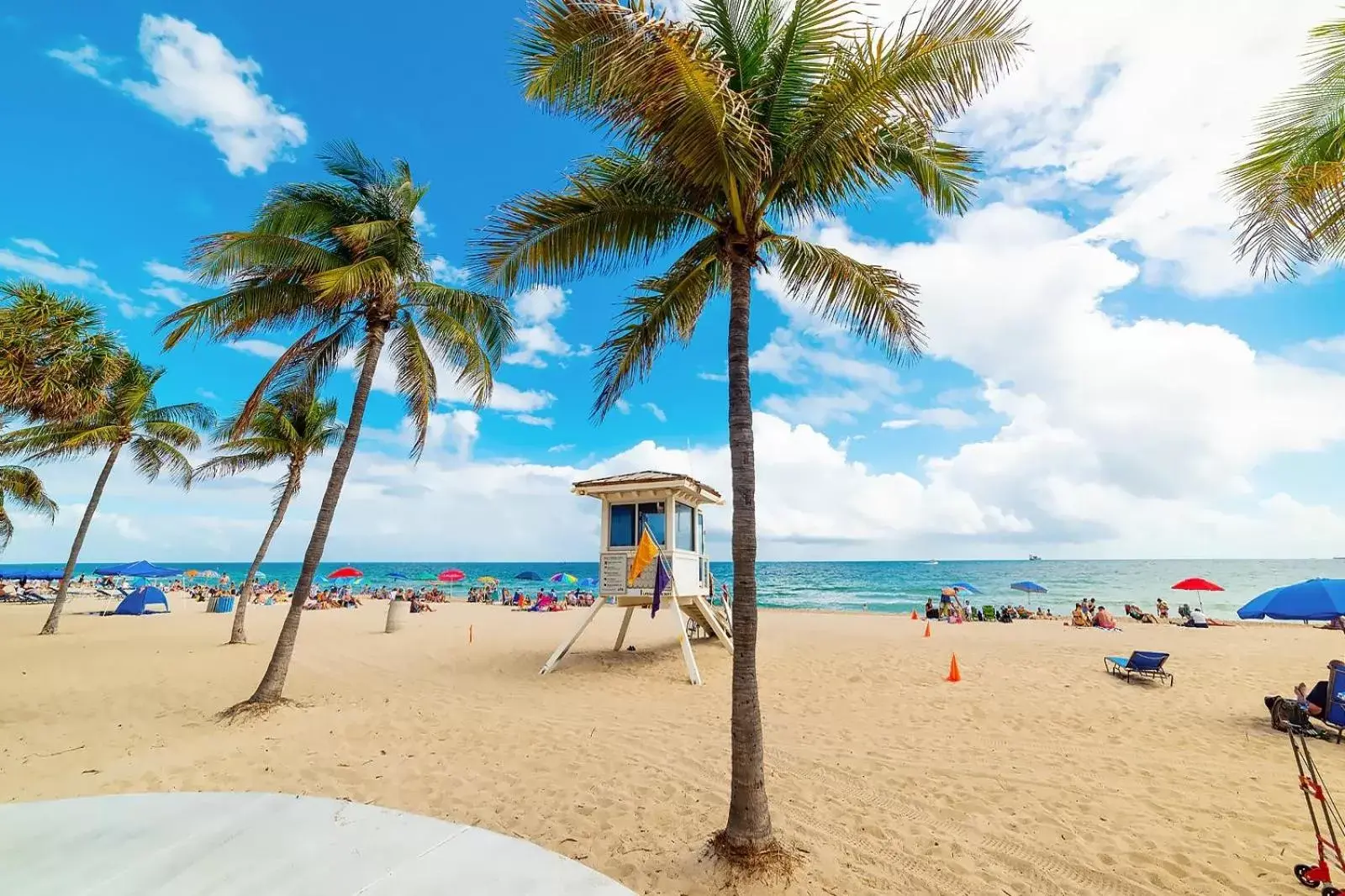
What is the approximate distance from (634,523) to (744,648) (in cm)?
889

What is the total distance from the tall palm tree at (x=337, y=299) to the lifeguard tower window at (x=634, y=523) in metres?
4.16

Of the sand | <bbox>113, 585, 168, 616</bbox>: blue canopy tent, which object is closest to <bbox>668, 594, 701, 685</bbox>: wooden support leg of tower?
the sand

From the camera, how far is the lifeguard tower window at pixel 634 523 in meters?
13.5

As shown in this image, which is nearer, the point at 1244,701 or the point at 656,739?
the point at 656,739

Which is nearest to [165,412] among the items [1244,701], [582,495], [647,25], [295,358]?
[295,358]

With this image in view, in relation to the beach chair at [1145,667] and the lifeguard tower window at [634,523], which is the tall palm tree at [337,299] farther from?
the beach chair at [1145,667]

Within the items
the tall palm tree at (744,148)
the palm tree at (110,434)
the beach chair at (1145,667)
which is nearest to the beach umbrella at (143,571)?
the palm tree at (110,434)

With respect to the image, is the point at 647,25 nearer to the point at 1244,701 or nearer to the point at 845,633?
the point at 1244,701

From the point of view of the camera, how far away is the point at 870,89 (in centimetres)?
496

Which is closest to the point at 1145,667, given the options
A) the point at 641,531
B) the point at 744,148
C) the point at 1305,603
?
the point at 1305,603

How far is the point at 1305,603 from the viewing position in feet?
32.3

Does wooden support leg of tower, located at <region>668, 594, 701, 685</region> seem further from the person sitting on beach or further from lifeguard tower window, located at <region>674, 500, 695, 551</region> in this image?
the person sitting on beach

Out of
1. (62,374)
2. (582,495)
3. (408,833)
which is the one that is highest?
(62,374)

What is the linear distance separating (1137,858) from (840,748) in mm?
3407
